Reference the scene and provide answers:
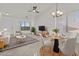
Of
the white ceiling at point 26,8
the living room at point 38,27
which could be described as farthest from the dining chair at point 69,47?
the white ceiling at point 26,8

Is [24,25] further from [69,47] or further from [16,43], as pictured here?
[69,47]

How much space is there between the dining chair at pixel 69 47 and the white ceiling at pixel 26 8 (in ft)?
1.60

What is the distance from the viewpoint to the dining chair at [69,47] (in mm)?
1698

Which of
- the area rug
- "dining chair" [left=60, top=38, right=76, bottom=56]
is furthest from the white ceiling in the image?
"dining chair" [left=60, top=38, right=76, bottom=56]

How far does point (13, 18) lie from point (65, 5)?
2.83ft

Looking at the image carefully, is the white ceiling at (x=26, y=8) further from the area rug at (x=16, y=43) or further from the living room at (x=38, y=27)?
the area rug at (x=16, y=43)

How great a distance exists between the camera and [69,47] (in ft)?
5.71

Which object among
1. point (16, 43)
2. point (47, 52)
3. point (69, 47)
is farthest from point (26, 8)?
point (69, 47)

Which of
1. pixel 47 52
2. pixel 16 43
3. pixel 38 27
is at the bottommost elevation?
pixel 47 52

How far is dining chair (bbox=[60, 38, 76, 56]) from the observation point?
1.70 metres

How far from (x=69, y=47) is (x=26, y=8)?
96 centimetres

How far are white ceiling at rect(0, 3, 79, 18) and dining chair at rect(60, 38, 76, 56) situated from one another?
19.2 inches

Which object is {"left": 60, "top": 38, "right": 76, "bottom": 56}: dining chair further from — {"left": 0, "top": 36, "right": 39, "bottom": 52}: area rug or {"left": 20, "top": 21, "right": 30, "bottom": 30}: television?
{"left": 20, "top": 21, "right": 30, "bottom": 30}: television

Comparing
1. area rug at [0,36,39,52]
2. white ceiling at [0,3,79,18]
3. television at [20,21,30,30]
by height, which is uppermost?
white ceiling at [0,3,79,18]
